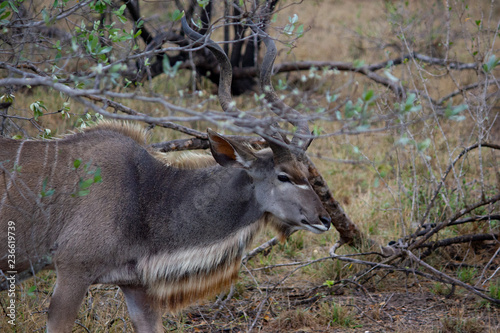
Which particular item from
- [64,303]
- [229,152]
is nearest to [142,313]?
[64,303]

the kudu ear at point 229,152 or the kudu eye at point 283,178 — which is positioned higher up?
the kudu ear at point 229,152

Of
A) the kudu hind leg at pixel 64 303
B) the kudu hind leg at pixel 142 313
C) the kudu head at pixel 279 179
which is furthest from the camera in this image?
the kudu hind leg at pixel 142 313

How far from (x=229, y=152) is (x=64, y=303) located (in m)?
1.15

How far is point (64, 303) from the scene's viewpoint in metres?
2.73

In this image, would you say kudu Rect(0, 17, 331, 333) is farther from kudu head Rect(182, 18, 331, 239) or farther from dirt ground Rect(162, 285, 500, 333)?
dirt ground Rect(162, 285, 500, 333)

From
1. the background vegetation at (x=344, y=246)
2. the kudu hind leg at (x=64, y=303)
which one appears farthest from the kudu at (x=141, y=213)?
the background vegetation at (x=344, y=246)

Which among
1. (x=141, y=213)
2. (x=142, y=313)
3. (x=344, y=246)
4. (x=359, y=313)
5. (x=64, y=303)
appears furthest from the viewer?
(x=344, y=246)

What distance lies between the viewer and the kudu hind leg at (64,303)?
273cm

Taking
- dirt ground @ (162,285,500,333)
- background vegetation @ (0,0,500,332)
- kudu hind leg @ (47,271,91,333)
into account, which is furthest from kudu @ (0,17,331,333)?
dirt ground @ (162,285,500,333)

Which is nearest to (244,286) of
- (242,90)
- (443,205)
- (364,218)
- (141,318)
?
(141,318)

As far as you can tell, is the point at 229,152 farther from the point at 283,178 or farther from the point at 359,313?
the point at 359,313

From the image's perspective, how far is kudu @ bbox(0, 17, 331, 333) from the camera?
281cm

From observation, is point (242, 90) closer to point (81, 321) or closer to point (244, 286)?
point (244, 286)

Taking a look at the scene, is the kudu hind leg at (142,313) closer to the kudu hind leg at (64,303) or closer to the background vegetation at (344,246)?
the background vegetation at (344,246)
